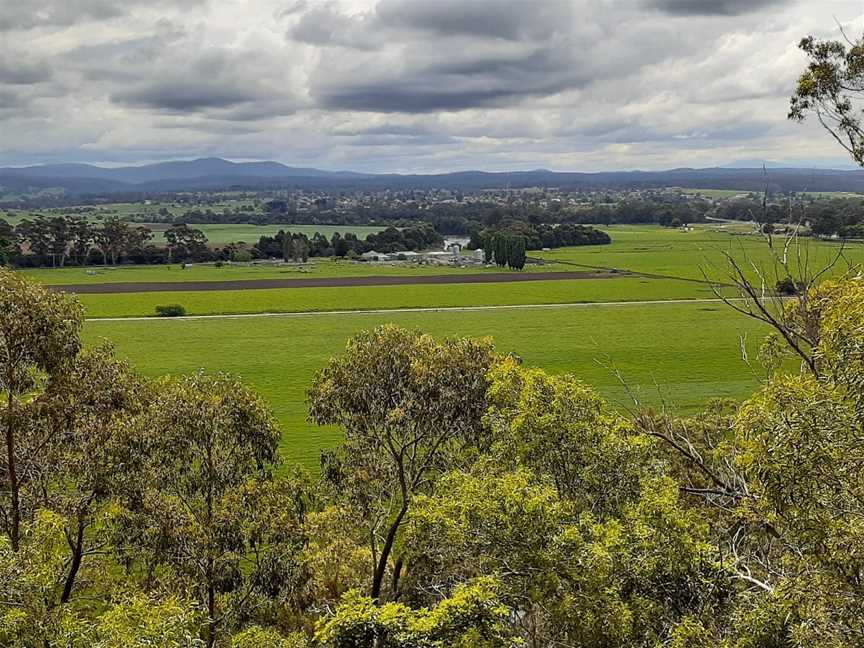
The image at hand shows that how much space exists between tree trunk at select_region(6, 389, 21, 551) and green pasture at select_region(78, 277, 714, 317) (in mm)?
63821

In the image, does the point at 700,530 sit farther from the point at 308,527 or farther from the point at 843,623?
the point at 308,527

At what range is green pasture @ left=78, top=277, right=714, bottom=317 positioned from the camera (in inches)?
3223

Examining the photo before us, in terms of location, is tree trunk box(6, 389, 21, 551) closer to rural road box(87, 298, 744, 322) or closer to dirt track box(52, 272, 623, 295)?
rural road box(87, 298, 744, 322)

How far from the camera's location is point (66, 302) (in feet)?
55.0

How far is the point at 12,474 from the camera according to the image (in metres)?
15.7

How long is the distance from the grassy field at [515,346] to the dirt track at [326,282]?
2488cm

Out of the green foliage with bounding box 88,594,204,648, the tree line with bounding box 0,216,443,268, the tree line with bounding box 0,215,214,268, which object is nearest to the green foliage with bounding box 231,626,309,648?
the green foliage with bounding box 88,594,204,648

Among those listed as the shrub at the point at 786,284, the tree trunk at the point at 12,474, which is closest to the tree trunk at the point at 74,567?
the tree trunk at the point at 12,474

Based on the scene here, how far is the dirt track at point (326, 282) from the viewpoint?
318 ft

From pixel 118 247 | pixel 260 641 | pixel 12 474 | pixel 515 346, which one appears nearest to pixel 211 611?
pixel 260 641

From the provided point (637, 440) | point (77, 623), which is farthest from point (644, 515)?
point (77, 623)

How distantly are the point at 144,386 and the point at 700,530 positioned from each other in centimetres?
1339

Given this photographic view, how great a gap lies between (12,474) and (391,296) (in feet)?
245

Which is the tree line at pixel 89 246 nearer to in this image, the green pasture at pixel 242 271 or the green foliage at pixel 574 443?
the green pasture at pixel 242 271
